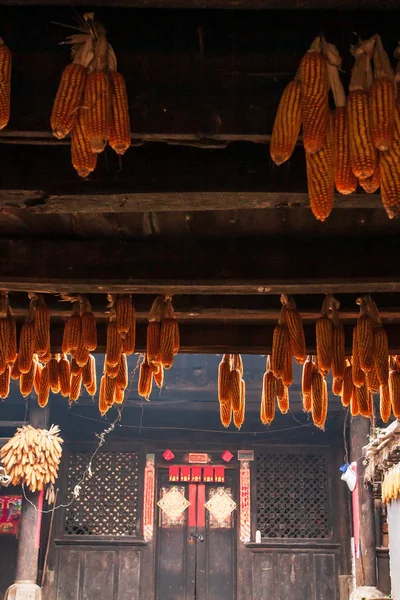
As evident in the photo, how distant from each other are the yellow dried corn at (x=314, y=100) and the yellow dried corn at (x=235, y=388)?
3315 millimetres

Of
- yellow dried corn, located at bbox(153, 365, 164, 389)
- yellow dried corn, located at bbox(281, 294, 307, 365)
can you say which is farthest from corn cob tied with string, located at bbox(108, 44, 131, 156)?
yellow dried corn, located at bbox(153, 365, 164, 389)

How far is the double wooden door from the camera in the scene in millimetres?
13516

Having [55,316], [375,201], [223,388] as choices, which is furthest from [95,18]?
[223,388]

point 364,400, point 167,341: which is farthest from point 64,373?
point 364,400

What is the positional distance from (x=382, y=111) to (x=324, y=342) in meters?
2.45

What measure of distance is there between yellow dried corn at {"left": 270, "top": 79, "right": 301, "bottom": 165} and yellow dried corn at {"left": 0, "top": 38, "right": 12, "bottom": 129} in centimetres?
110

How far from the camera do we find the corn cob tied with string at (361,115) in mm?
2812

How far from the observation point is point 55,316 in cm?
572

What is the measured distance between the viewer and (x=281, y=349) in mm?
5191

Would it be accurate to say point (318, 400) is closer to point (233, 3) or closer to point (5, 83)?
point (233, 3)

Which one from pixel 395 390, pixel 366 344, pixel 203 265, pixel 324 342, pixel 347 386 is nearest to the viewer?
pixel 203 265

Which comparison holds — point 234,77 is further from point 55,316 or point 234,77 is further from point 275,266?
point 55,316

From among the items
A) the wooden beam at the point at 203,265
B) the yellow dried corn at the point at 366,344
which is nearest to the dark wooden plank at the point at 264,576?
the yellow dried corn at the point at 366,344

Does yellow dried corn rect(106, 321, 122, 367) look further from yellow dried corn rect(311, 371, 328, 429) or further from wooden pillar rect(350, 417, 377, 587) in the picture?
wooden pillar rect(350, 417, 377, 587)
